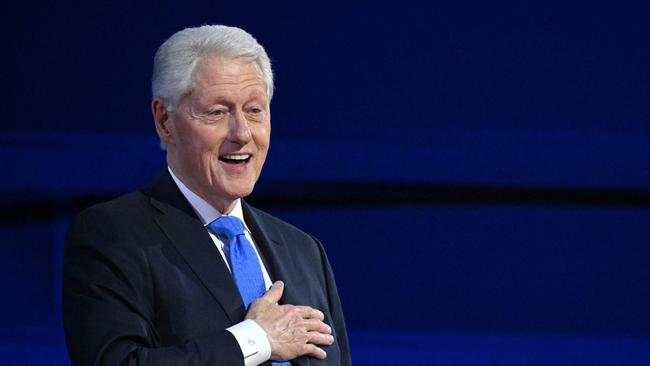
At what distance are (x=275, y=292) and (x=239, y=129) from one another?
260 mm

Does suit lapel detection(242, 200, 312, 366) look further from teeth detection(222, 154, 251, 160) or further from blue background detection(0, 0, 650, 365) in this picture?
blue background detection(0, 0, 650, 365)

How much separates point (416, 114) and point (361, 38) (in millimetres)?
247

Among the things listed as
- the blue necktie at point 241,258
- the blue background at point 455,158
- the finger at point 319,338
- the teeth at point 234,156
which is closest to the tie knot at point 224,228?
the blue necktie at point 241,258

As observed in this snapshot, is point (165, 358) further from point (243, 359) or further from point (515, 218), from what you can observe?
point (515, 218)

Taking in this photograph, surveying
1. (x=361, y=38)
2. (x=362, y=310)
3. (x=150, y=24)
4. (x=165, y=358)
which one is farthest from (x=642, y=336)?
(x=165, y=358)

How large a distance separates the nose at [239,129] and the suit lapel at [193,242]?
0.14 meters

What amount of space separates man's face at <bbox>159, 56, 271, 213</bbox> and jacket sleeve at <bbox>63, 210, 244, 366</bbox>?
0.55ft

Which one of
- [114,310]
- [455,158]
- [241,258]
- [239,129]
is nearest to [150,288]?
[114,310]

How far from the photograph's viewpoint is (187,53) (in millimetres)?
1644

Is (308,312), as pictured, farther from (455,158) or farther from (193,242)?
(455,158)

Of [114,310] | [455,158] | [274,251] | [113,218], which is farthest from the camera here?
[455,158]

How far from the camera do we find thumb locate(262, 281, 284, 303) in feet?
5.35

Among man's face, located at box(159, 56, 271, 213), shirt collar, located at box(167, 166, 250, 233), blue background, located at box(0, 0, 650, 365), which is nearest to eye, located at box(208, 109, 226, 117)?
man's face, located at box(159, 56, 271, 213)

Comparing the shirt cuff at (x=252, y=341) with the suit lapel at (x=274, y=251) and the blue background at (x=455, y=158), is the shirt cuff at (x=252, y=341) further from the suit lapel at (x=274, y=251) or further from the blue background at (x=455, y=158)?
the blue background at (x=455, y=158)
